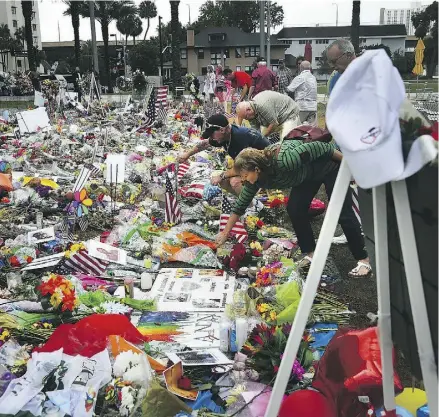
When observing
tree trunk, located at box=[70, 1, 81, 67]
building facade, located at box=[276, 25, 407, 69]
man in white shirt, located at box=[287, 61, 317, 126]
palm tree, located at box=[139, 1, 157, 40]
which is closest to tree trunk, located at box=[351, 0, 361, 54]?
man in white shirt, located at box=[287, 61, 317, 126]

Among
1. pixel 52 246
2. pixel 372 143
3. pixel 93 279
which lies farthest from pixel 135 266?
pixel 372 143

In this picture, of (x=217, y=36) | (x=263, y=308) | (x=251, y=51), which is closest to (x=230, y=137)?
(x=263, y=308)

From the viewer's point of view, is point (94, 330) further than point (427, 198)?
Yes

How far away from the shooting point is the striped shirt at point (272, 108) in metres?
6.14

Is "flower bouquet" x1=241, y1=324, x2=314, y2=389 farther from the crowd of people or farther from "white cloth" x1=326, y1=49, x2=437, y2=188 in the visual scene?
"white cloth" x1=326, y1=49, x2=437, y2=188

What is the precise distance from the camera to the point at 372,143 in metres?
1.54

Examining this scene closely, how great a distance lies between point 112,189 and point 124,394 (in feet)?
15.3

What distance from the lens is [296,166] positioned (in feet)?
13.4

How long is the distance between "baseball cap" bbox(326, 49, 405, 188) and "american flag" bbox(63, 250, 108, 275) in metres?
3.39

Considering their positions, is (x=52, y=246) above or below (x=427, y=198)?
below

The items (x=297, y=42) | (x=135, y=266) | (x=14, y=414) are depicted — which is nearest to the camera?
(x=14, y=414)

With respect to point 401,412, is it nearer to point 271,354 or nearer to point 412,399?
point 412,399

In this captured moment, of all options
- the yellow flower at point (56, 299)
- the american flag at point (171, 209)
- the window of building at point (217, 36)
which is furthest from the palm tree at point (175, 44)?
the window of building at point (217, 36)

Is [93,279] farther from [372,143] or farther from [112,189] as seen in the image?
[372,143]
